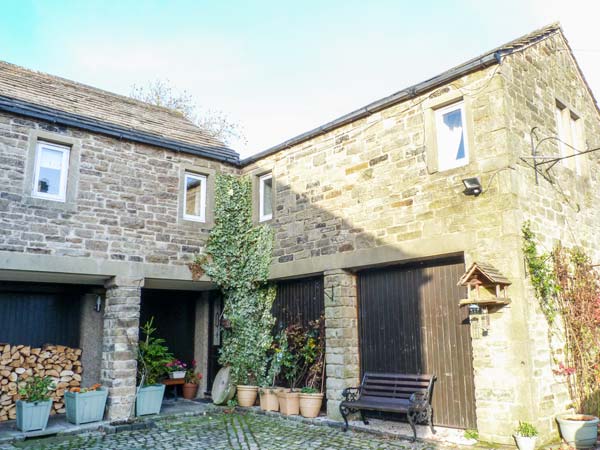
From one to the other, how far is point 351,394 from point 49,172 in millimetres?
6193

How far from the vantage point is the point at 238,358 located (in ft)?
33.2

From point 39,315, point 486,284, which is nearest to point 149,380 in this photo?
point 39,315

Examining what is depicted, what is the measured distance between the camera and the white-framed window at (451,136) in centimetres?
732

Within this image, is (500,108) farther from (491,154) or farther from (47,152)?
(47,152)

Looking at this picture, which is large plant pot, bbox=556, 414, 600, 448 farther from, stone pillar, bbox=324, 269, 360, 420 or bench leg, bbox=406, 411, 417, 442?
stone pillar, bbox=324, 269, 360, 420

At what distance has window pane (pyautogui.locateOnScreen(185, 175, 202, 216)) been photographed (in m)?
10.4

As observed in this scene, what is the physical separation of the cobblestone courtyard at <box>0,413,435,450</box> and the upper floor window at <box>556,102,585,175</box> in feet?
17.5

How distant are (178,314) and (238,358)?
2451mm

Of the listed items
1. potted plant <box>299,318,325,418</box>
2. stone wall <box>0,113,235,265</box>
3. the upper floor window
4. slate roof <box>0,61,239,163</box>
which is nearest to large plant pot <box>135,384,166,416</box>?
stone wall <box>0,113,235,265</box>

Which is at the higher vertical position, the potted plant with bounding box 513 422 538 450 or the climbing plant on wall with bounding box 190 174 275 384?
the climbing plant on wall with bounding box 190 174 275 384

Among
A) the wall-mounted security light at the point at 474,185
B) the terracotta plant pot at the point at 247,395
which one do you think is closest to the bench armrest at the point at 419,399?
the wall-mounted security light at the point at 474,185

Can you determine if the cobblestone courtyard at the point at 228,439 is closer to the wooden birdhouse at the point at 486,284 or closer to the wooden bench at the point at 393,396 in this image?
the wooden bench at the point at 393,396

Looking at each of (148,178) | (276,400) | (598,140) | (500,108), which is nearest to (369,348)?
(276,400)

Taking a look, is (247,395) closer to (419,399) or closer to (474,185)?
(419,399)
